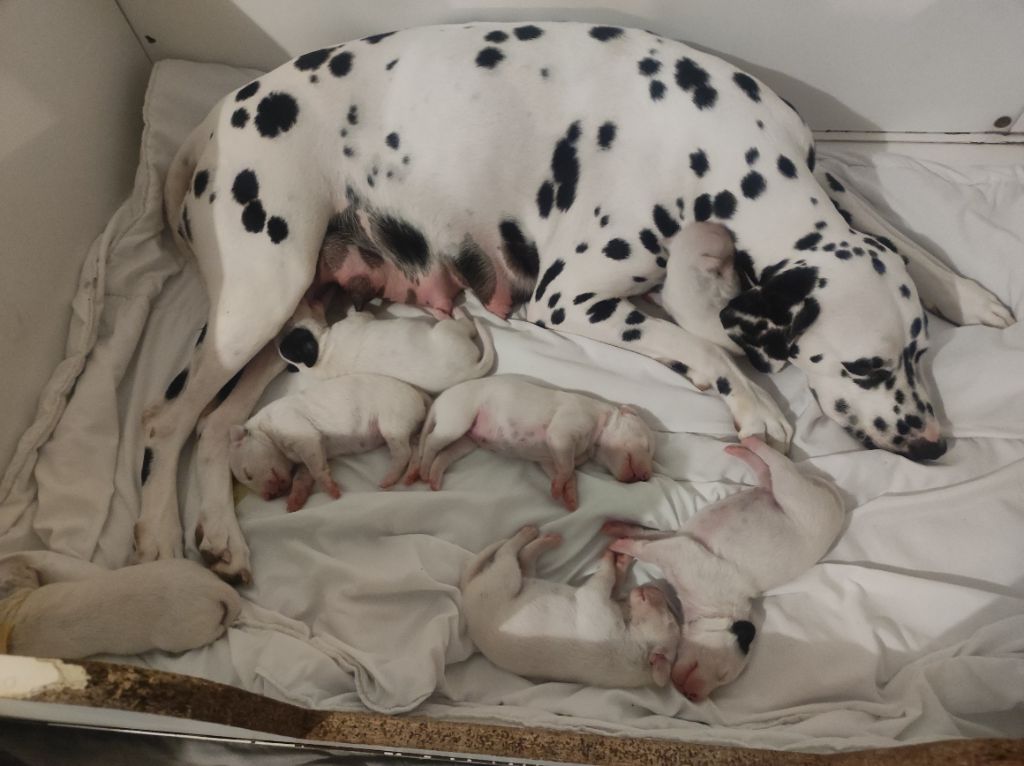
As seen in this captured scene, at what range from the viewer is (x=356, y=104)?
6.59 feet

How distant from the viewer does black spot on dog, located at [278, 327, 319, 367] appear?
2033mm

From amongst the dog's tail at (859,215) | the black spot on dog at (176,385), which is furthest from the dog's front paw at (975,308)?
the black spot on dog at (176,385)

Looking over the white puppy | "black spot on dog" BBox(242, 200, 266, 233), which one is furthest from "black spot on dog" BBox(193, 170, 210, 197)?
the white puppy

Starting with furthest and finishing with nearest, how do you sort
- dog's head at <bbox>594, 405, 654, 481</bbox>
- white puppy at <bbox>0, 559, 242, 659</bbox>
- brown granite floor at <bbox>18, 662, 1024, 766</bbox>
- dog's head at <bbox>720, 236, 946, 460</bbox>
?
1. dog's head at <bbox>594, 405, 654, 481</bbox>
2. dog's head at <bbox>720, 236, 946, 460</bbox>
3. white puppy at <bbox>0, 559, 242, 659</bbox>
4. brown granite floor at <bbox>18, 662, 1024, 766</bbox>

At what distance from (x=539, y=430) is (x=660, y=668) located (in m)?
0.59

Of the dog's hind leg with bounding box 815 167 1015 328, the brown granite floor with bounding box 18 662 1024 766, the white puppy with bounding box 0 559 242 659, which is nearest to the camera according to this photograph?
the brown granite floor with bounding box 18 662 1024 766

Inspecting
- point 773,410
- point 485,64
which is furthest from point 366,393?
point 773,410

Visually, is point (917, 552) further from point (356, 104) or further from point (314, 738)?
point (356, 104)

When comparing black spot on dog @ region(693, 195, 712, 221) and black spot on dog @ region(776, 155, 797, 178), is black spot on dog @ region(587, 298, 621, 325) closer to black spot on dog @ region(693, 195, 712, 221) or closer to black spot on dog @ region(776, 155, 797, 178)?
black spot on dog @ region(693, 195, 712, 221)

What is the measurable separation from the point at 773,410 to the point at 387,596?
1049 millimetres

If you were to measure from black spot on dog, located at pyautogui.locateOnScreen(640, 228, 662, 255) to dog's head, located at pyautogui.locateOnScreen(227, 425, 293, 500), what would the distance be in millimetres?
1052

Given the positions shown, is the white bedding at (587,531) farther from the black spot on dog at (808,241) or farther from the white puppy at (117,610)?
the black spot on dog at (808,241)

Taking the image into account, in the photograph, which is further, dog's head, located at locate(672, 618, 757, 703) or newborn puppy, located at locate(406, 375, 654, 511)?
newborn puppy, located at locate(406, 375, 654, 511)

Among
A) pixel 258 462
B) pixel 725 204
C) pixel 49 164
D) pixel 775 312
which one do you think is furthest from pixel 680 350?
pixel 49 164
